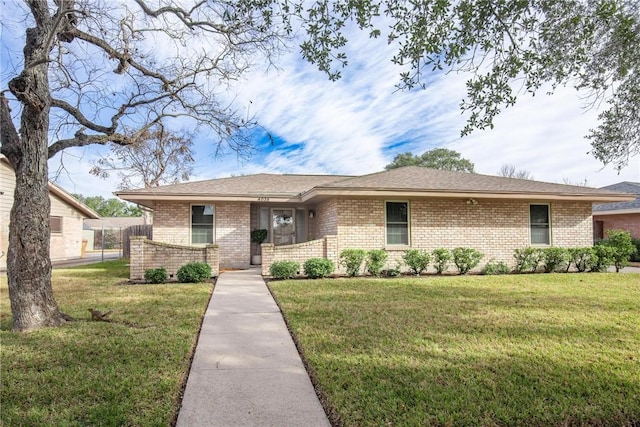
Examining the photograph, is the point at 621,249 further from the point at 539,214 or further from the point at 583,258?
the point at 539,214

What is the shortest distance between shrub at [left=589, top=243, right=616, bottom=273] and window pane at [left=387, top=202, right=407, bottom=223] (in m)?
6.70

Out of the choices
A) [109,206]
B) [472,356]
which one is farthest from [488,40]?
[109,206]

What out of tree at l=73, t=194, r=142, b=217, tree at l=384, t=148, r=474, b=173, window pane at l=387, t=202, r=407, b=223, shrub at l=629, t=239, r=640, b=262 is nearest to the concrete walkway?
window pane at l=387, t=202, r=407, b=223

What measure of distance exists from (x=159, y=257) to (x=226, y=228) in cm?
328

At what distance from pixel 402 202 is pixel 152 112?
8192mm

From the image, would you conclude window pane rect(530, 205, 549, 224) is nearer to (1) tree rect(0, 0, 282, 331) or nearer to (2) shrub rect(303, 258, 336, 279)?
(2) shrub rect(303, 258, 336, 279)

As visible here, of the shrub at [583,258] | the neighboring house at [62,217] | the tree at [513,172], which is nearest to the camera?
the shrub at [583,258]

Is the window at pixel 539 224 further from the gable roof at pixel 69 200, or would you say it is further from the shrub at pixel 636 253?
the gable roof at pixel 69 200

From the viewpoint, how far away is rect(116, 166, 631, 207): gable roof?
38.6 ft

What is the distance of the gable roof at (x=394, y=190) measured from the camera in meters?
11.8

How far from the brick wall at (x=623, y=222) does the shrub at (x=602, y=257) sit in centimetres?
896

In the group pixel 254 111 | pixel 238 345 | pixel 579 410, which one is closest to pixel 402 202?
pixel 254 111

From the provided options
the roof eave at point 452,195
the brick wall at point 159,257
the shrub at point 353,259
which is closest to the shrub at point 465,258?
the roof eave at point 452,195

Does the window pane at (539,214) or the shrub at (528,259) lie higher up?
the window pane at (539,214)
